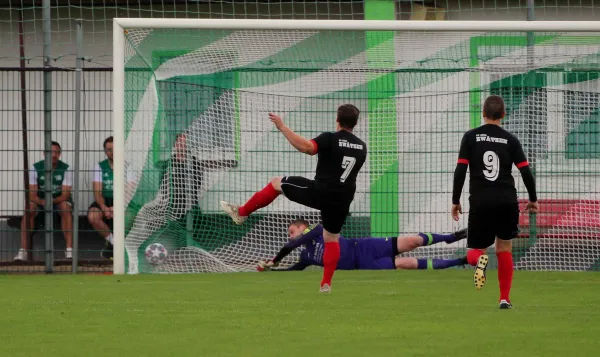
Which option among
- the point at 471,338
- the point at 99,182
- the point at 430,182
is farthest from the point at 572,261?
the point at 471,338

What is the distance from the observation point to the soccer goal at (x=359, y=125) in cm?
1455

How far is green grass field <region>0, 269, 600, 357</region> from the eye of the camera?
6688 mm

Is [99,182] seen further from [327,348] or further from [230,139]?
[327,348]

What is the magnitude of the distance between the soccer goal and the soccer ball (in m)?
0.09

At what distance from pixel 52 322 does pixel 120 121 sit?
606cm

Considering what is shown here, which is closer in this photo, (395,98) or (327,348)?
(327,348)

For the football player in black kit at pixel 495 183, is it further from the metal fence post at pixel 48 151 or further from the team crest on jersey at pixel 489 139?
the metal fence post at pixel 48 151

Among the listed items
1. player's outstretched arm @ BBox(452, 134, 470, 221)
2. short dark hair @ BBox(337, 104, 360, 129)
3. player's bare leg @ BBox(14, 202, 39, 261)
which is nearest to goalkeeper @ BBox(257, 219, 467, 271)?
player's bare leg @ BBox(14, 202, 39, 261)

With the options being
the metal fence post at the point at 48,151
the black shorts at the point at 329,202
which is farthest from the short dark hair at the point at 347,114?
the metal fence post at the point at 48,151

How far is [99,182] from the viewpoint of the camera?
15328 mm

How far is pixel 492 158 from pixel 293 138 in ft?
6.18

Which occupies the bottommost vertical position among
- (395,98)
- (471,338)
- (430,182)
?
(471,338)

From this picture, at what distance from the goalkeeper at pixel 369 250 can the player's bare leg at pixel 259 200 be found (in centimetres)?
239

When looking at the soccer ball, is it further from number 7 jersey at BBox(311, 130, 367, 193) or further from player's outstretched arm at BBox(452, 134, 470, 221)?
player's outstretched arm at BBox(452, 134, 470, 221)
